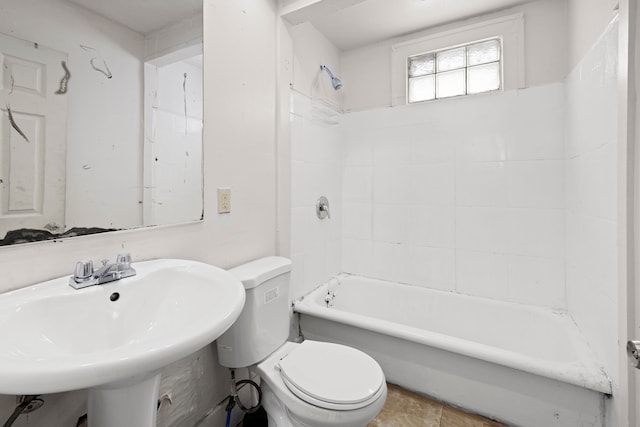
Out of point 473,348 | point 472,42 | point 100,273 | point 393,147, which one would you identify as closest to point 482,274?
point 473,348

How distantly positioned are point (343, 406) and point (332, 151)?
5.68ft

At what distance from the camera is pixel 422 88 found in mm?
2230

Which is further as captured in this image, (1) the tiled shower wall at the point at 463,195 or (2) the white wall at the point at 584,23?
(1) the tiled shower wall at the point at 463,195

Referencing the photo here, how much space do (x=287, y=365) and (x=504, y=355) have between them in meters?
0.96

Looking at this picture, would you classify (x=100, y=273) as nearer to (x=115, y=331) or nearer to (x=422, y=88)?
(x=115, y=331)

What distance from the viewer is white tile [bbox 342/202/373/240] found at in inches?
94.5

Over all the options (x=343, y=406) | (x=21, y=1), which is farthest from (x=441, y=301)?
(x=21, y=1)

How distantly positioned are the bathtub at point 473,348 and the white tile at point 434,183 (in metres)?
0.66

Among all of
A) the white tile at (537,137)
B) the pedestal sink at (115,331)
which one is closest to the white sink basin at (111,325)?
the pedestal sink at (115,331)

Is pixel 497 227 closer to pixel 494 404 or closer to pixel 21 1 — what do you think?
pixel 494 404

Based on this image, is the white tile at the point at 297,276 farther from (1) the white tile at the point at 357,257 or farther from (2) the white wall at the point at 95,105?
(2) the white wall at the point at 95,105

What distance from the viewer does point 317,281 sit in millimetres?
2164

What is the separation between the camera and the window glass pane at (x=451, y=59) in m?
2.11

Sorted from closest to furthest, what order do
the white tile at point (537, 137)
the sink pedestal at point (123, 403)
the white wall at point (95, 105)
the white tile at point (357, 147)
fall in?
the sink pedestal at point (123, 403), the white wall at point (95, 105), the white tile at point (537, 137), the white tile at point (357, 147)
